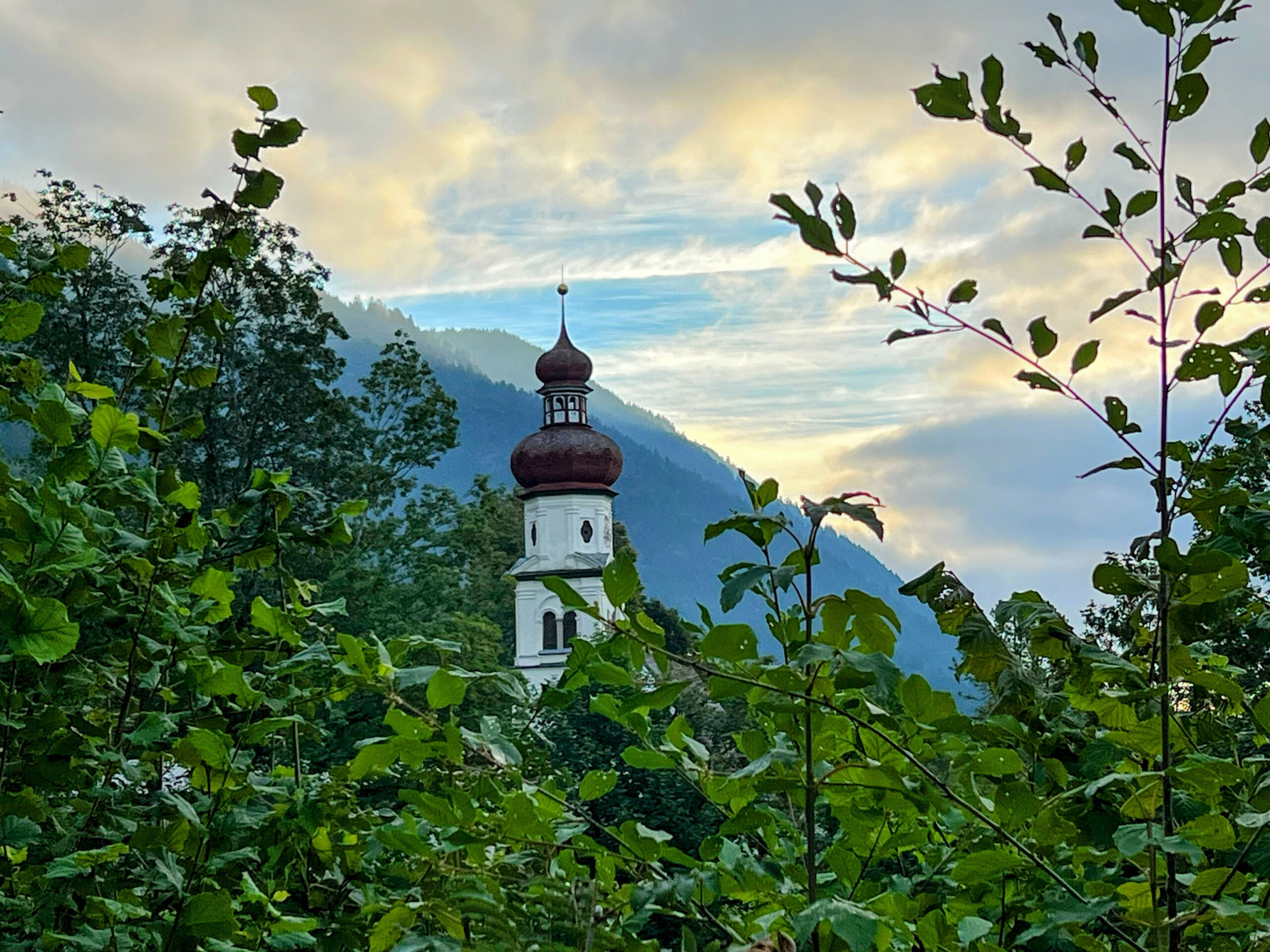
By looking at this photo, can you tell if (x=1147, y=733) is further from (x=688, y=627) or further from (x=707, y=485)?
(x=707, y=485)

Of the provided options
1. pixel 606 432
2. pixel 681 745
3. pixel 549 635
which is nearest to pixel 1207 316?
pixel 681 745

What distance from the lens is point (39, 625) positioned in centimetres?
154

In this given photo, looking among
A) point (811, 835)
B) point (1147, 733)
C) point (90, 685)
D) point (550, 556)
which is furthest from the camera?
point (550, 556)

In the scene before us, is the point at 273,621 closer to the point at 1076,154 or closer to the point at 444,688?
the point at 444,688

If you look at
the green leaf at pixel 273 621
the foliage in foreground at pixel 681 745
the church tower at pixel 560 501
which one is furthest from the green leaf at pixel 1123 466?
the church tower at pixel 560 501

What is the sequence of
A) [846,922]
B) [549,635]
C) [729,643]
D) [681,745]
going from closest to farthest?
1. [846,922]
2. [729,643]
3. [681,745]
4. [549,635]

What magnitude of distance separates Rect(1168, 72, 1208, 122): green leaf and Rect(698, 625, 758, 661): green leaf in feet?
2.44

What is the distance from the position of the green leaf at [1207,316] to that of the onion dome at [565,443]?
130 ft

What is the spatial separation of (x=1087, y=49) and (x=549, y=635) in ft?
131

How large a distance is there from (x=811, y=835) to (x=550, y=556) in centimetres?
3954

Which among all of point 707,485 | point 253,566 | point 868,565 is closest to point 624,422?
point 707,485

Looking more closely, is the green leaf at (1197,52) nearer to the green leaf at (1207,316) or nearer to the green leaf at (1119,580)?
the green leaf at (1207,316)

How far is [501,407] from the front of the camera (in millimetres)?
131375

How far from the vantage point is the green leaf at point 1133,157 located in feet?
4.89
